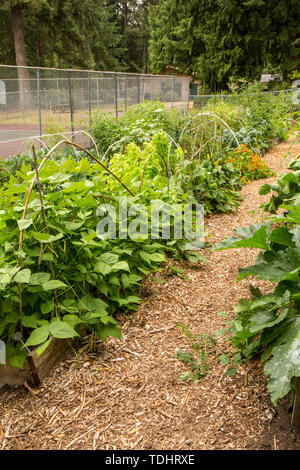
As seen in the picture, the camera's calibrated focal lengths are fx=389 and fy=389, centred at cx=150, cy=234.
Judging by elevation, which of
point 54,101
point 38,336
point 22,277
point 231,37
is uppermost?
point 231,37

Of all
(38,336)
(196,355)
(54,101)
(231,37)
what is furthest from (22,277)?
(231,37)

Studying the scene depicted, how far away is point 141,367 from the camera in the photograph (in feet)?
7.36

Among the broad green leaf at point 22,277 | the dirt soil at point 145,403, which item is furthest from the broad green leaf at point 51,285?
A: the dirt soil at point 145,403

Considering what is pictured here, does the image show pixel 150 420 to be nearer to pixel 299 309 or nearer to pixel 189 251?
pixel 299 309

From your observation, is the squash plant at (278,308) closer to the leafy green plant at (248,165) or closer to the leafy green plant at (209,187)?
the leafy green plant at (209,187)

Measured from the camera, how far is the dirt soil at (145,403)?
68.1 inches

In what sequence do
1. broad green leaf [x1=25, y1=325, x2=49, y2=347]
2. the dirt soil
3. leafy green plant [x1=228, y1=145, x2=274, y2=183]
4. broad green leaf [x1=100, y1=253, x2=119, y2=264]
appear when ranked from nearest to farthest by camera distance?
the dirt soil → broad green leaf [x1=25, y1=325, x2=49, y2=347] → broad green leaf [x1=100, y1=253, x2=119, y2=264] → leafy green plant [x1=228, y1=145, x2=274, y2=183]

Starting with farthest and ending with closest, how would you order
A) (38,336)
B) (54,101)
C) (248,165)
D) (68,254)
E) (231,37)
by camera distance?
1. (231,37)
2. (54,101)
3. (248,165)
4. (68,254)
5. (38,336)

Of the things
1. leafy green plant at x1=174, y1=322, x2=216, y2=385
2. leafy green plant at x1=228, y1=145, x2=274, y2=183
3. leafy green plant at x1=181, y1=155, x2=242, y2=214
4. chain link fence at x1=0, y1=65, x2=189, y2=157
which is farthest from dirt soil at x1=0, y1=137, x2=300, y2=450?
chain link fence at x1=0, y1=65, x2=189, y2=157

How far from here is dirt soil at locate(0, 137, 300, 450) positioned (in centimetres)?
173

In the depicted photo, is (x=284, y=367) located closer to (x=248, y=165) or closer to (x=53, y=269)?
(x=53, y=269)

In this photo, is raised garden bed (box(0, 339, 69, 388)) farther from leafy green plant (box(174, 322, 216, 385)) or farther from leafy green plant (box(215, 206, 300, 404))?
leafy green plant (box(215, 206, 300, 404))

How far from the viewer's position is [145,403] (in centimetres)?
197

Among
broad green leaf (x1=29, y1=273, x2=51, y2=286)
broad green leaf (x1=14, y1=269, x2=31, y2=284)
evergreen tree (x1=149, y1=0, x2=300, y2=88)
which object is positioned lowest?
broad green leaf (x1=29, y1=273, x2=51, y2=286)
